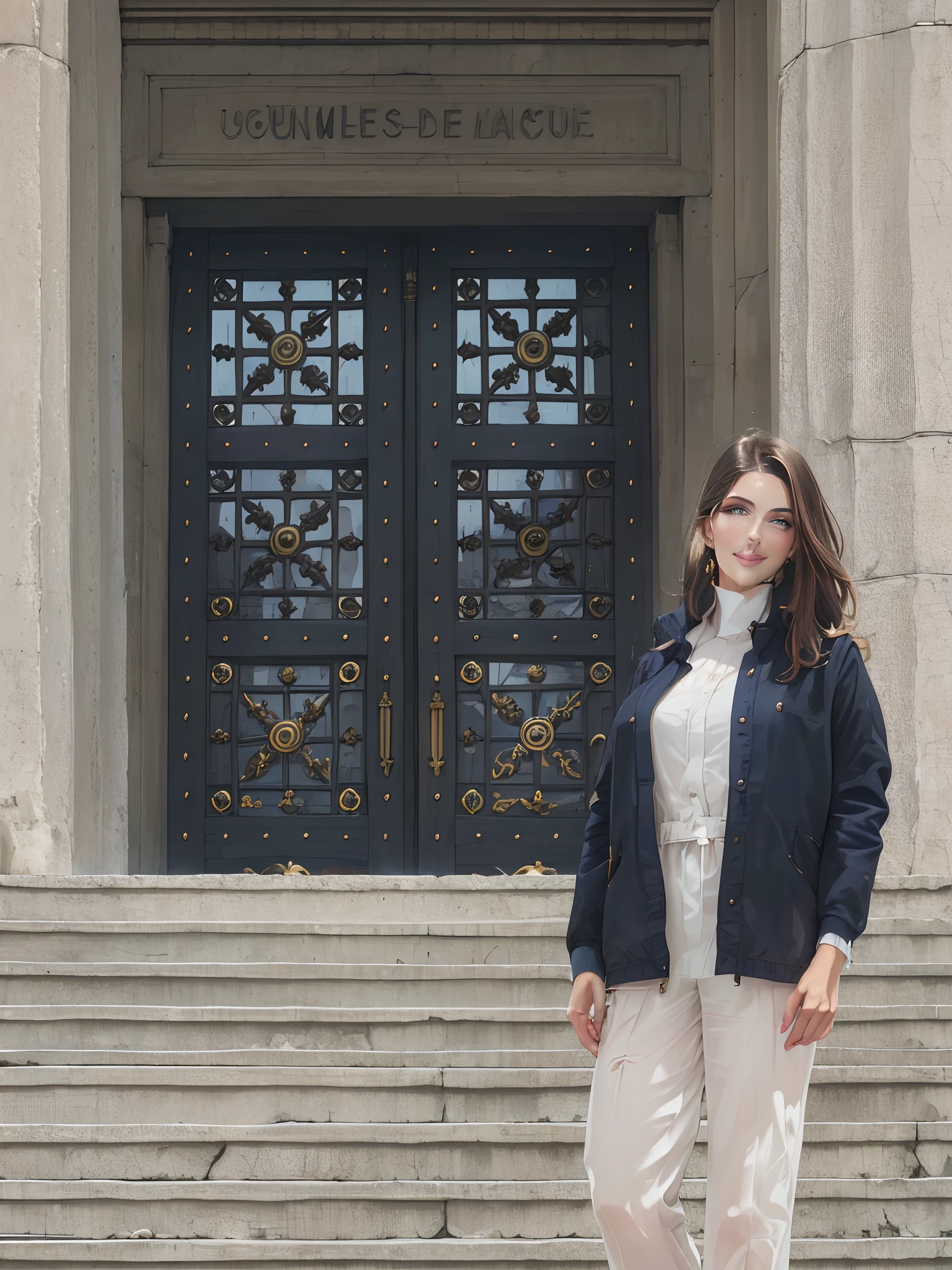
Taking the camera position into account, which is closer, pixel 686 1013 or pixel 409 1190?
pixel 686 1013

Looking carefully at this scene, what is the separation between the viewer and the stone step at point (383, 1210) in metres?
3.66

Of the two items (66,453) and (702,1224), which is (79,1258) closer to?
(702,1224)

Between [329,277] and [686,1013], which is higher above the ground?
[329,277]

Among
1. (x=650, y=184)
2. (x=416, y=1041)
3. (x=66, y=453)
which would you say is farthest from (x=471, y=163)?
(x=416, y=1041)

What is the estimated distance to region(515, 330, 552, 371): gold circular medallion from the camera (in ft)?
27.0

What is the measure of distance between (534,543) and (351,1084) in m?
4.60

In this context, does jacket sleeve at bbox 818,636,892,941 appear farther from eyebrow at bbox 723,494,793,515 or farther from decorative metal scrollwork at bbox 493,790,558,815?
decorative metal scrollwork at bbox 493,790,558,815

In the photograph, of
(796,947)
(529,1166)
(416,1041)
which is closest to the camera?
(796,947)

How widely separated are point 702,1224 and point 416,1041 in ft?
3.13

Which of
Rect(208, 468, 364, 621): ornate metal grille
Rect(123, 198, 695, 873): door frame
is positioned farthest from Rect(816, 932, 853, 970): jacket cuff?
Rect(208, 468, 364, 621): ornate metal grille

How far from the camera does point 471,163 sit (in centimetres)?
795

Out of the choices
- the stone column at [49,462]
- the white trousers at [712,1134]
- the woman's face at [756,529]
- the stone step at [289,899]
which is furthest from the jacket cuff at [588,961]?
the stone column at [49,462]

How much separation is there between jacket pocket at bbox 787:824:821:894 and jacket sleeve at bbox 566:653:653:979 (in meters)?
0.38

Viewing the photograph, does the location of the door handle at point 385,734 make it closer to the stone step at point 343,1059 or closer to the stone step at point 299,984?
the stone step at point 299,984
